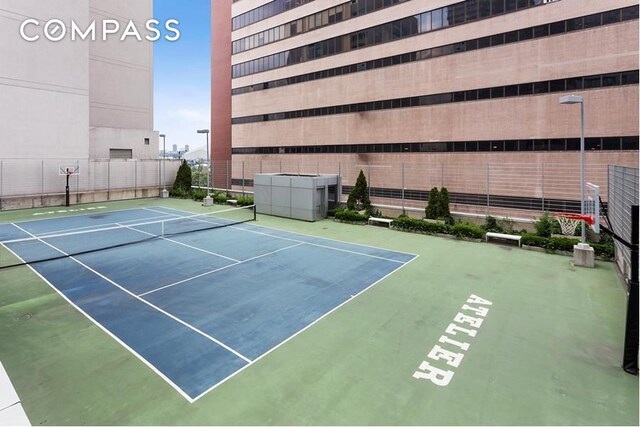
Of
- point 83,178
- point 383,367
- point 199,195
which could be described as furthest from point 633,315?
point 83,178

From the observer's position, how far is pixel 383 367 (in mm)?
8516

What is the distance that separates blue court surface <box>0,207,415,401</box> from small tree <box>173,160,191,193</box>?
21226mm

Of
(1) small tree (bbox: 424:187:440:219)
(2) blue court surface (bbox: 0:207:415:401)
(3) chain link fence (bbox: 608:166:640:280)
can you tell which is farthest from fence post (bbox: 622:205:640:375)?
(1) small tree (bbox: 424:187:440:219)

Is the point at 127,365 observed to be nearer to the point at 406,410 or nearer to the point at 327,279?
the point at 406,410

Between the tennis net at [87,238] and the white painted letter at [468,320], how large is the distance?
16.5 meters

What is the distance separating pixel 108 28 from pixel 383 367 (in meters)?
54.6

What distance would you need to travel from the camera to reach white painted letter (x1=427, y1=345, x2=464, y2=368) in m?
8.80

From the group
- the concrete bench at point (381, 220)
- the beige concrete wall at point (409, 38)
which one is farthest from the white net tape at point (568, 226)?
the beige concrete wall at point (409, 38)

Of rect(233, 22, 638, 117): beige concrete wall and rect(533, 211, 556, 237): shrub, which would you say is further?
rect(233, 22, 638, 117): beige concrete wall

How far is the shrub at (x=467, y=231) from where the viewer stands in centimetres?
2256

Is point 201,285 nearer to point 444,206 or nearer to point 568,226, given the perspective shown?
point 444,206

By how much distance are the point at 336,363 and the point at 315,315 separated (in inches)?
111

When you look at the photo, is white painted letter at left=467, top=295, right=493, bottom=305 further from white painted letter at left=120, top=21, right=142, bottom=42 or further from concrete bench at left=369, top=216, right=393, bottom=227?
white painted letter at left=120, top=21, right=142, bottom=42

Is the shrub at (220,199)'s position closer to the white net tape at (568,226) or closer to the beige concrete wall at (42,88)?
the beige concrete wall at (42,88)
